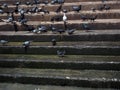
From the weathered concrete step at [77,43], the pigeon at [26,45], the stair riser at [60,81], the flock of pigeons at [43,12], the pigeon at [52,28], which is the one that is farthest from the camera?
the pigeon at [52,28]

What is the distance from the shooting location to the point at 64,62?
7613 millimetres

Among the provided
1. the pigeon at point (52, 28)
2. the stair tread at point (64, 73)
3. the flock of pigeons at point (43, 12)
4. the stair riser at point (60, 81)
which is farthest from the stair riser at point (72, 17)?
the stair riser at point (60, 81)

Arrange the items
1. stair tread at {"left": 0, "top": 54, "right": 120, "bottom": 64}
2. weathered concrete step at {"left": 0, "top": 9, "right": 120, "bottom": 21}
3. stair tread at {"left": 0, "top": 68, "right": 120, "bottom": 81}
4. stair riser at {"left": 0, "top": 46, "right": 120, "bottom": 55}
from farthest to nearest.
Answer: weathered concrete step at {"left": 0, "top": 9, "right": 120, "bottom": 21} < stair riser at {"left": 0, "top": 46, "right": 120, "bottom": 55} < stair tread at {"left": 0, "top": 54, "right": 120, "bottom": 64} < stair tread at {"left": 0, "top": 68, "right": 120, "bottom": 81}

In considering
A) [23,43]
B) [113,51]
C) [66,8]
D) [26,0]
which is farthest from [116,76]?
[26,0]

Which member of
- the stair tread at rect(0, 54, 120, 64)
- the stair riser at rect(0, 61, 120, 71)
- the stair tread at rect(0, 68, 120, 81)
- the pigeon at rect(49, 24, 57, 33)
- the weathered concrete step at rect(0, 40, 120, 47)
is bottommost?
the stair tread at rect(0, 68, 120, 81)

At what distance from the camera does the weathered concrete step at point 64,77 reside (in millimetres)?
6895

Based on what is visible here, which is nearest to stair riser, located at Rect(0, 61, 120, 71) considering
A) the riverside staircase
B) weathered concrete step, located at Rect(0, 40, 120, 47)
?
the riverside staircase

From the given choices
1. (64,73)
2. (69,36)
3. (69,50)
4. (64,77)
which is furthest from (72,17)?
(64,77)

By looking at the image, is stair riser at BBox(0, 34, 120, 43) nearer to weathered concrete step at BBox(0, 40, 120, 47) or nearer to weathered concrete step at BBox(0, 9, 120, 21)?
weathered concrete step at BBox(0, 40, 120, 47)

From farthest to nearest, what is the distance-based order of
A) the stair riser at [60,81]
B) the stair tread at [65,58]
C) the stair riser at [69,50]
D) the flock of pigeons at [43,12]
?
the flock of pigeons at [43,12], the stair riser at [69,50], the stair tread at [65,58], the stair riser at [60,81]

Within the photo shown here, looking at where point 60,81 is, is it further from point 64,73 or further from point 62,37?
point 62,37

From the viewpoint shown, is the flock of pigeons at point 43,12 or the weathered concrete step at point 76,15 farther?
the weathered concrete step at point 76,15

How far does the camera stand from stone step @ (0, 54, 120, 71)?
Answer: 291 inches

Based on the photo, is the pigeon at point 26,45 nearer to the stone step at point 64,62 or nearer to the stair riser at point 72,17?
the stone step at point 64,62
